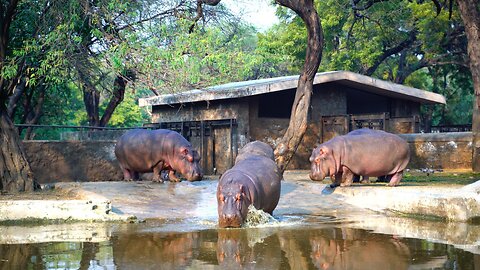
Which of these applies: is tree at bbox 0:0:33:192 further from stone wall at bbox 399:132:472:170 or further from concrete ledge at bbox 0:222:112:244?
stone wall at bbox 399:132:472:170

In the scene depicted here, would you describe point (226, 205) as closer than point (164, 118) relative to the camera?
Yes

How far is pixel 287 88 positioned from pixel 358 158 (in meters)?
6.90

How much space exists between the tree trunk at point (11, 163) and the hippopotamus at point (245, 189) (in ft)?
17.8

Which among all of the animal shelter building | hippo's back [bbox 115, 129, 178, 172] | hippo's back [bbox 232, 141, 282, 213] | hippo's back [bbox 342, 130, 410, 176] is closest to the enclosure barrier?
hippo's back [bbox 115, 129, 178, 172]

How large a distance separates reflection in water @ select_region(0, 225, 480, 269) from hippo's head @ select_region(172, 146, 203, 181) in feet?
24.4

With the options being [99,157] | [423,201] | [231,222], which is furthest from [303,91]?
[231,222]

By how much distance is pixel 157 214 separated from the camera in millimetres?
11742

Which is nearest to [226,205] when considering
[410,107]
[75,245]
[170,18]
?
[75,245]

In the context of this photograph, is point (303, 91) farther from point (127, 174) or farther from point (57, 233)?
point (57, 233)

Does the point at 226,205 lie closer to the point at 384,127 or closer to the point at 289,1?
the point at 289,1

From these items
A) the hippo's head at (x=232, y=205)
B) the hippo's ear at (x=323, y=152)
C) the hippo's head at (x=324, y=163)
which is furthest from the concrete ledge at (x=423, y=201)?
the hippo's head at (x=232, y=205)

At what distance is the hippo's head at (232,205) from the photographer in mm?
9734

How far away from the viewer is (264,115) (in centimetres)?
2381

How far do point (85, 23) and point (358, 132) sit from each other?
20.2 feet
